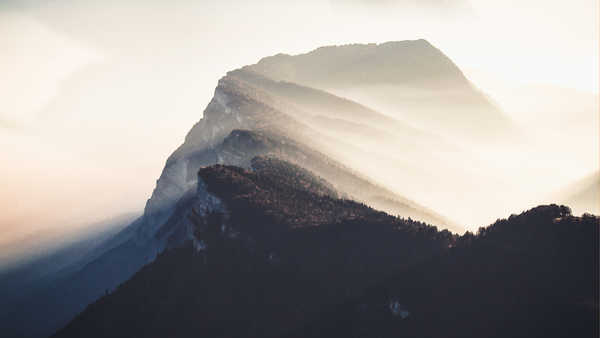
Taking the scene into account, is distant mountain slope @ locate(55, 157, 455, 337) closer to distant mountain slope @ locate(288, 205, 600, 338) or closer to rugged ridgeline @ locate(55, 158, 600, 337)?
rugged ridgeline @ locate(55, 158, 600, 337)

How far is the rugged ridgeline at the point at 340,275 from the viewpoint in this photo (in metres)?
26.2

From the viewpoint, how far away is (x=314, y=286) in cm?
3881

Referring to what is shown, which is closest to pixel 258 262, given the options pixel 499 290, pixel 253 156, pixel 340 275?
pixel 340 275

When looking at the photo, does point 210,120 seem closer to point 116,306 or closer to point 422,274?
point 116,306

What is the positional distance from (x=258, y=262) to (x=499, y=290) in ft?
87.2

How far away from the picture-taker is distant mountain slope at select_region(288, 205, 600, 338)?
24.3 m

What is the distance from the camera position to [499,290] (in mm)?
27266

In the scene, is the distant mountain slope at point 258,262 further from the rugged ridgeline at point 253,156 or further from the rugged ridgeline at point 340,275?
the rugged ridgeline at point 253,156

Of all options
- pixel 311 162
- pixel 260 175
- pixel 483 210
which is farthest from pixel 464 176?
pixel 260 175

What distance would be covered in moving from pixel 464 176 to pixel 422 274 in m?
164

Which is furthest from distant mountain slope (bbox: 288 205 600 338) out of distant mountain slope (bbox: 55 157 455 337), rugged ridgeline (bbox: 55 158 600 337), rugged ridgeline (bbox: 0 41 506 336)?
rugged ridgeline (bbox: 0 41 506 336)

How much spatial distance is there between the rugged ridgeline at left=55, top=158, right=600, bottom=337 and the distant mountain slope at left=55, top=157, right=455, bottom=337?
0.16m

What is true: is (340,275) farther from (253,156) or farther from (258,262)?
(253,156)

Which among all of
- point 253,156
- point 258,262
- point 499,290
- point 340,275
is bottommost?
point 258,262
